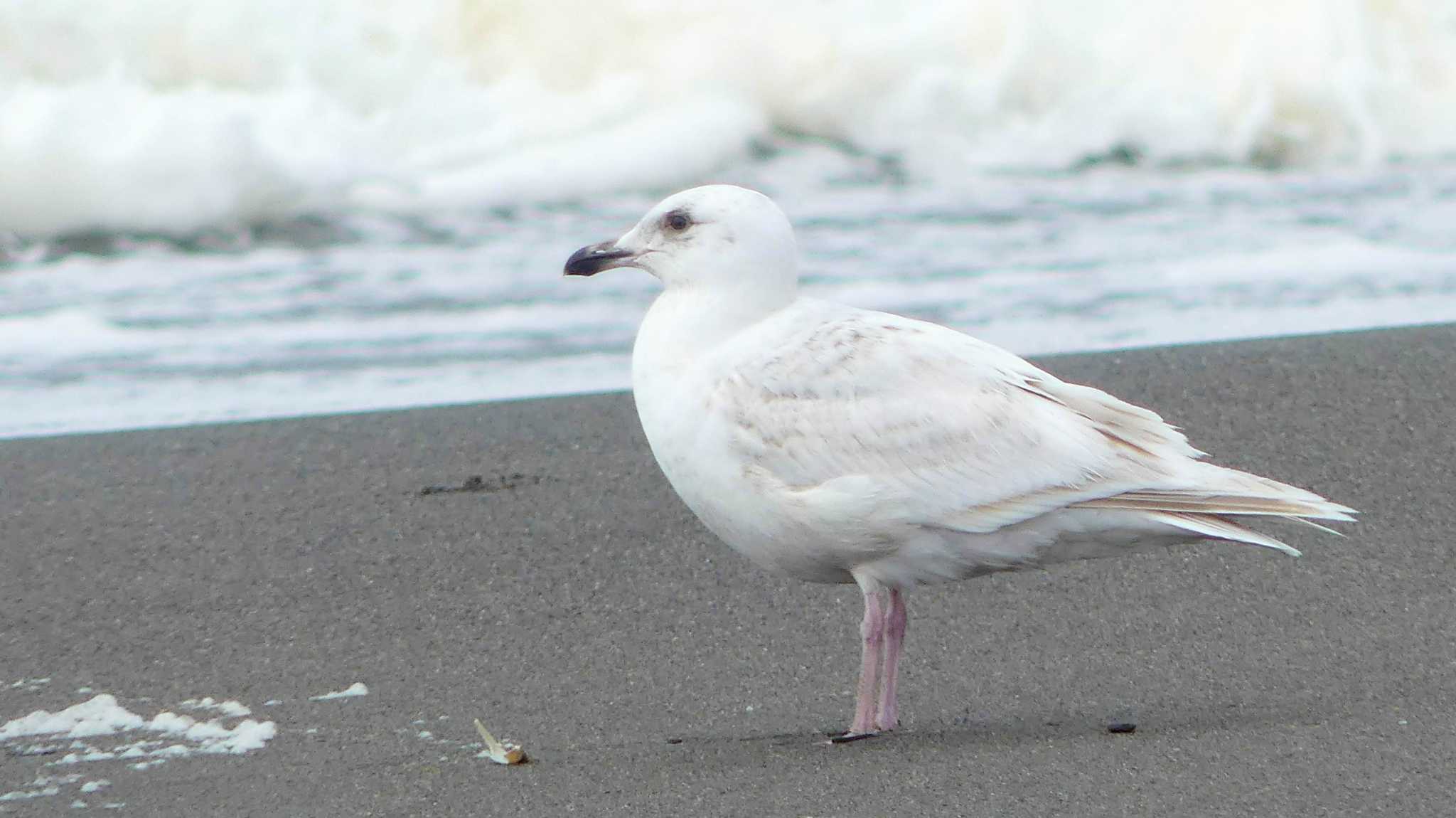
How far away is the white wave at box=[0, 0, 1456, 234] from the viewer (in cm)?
1072

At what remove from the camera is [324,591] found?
4.16 metres

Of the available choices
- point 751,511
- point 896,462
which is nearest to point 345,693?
point 751,511

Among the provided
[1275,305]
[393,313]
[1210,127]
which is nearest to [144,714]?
[393,313]

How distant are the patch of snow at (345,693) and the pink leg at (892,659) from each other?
102 cm

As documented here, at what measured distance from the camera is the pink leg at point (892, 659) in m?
3.26

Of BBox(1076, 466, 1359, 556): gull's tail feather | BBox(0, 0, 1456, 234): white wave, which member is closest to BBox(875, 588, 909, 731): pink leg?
BBox(1076, 466, 1359, 556): gull's tail feather

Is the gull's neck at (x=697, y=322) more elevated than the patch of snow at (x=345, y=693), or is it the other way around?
the gull's neck at (x=697, y=322)

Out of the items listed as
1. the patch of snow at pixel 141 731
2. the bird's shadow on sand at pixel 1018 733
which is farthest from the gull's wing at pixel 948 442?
the patch of snow at pixel 141 731

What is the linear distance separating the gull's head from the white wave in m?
6.82

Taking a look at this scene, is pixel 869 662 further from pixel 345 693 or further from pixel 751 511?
pixel 345 693

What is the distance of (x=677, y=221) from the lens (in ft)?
11.6

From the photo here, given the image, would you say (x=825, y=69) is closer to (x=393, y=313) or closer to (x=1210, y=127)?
(x=1210, y=127)

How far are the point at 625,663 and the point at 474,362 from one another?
3.10 meters

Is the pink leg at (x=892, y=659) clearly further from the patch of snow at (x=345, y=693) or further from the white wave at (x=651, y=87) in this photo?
the white wave at (x=651, y=87)
